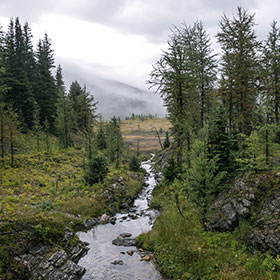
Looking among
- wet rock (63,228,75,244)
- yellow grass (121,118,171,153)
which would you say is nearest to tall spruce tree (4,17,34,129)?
yellow grass (121,118,171,153)

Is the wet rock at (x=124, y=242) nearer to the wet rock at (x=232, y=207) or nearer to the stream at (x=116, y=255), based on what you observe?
the stream at (x=116, y=255)

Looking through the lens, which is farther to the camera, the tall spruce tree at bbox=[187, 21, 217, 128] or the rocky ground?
the tall spruce tree at bbox=[187, 21, 217, 128]

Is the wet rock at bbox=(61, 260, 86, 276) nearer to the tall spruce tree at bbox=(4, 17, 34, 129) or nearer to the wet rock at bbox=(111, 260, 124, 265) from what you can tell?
the wet rock at bbox=(111, 260, 124, 265)

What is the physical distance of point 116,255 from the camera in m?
12.4

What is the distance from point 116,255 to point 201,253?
211 inches

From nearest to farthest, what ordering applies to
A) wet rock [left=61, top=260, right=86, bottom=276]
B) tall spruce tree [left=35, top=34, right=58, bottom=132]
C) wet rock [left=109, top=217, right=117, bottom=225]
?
wet rock [left=61, top=260, right=86, bottom=276] < wet rock [left=109, top=217, right=117, bottom=225] < tall spruce tree [left=35, top=34, right=58, bottom=132]

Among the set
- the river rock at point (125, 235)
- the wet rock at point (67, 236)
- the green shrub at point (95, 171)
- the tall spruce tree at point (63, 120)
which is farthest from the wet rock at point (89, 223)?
the tall spruce tree at point (63, 120)

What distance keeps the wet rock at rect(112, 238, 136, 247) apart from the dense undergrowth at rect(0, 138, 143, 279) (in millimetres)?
3479

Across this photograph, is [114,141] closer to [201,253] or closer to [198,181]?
[198,181]

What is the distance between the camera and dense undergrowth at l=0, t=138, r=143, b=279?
9.73m

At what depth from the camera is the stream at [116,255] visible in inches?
414

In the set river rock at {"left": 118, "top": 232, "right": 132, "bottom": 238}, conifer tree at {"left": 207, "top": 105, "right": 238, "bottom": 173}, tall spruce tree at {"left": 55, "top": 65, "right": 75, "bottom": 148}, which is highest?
tall spruce tree at {"left": 55, "top": 65, "right": 75, "bottom": 148}

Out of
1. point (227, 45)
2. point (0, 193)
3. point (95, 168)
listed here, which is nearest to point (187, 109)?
A: point (227, 45)

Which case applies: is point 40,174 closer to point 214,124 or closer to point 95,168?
point 95,168
